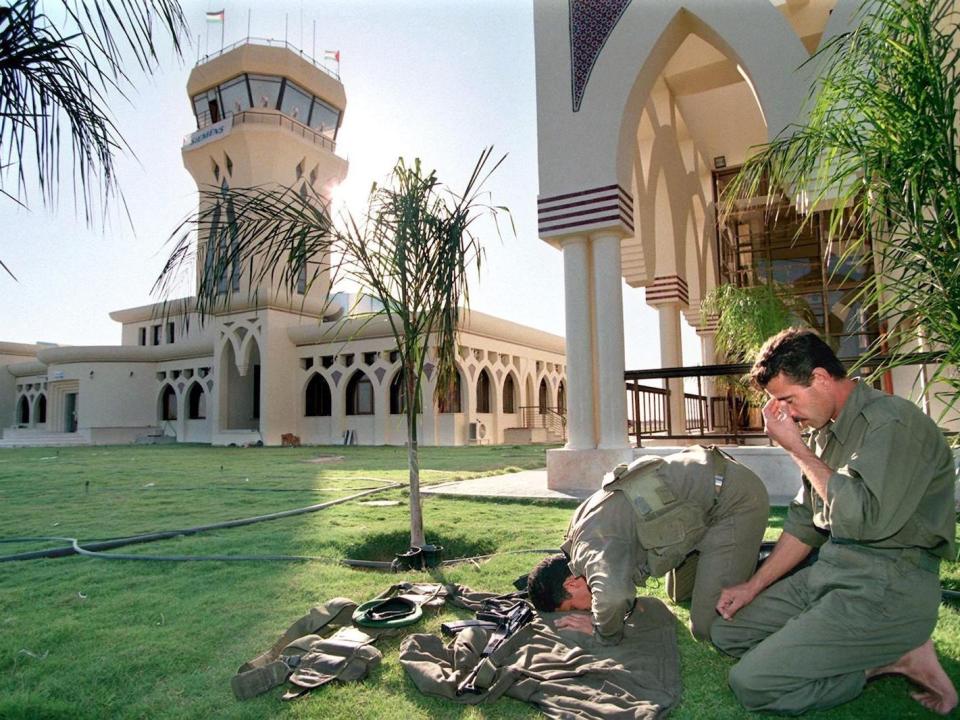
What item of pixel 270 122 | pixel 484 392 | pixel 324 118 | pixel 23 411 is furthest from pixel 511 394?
pixel 23 411

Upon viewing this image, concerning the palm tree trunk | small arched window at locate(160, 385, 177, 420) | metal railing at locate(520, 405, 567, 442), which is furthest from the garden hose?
small arched window at locate(160, 385, 177, 420)

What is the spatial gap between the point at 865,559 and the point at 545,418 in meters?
24.3

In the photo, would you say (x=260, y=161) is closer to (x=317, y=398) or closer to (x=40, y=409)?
(x=317, y=398)

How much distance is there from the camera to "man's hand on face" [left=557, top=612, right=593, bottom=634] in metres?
2.81

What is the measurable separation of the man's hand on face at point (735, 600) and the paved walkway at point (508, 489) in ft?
12.7

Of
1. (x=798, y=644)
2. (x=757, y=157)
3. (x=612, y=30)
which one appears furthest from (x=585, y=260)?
(x=798, y=644)

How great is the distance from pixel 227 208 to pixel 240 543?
96.4 inches

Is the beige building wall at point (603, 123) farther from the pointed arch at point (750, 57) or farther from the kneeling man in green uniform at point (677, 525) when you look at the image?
the kneeling man in green uniform at point (677, 525)

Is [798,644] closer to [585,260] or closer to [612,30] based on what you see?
[585,260]

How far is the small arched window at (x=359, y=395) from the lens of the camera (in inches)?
926

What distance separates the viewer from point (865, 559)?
224 cm

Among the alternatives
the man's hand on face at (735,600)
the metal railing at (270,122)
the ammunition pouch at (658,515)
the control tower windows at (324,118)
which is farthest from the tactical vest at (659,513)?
the control tower windows at (324,118)

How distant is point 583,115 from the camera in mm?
7641

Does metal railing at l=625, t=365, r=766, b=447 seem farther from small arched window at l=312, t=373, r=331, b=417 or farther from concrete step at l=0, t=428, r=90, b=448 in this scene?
concrete step at l=0, t=428, r=90, b=448
